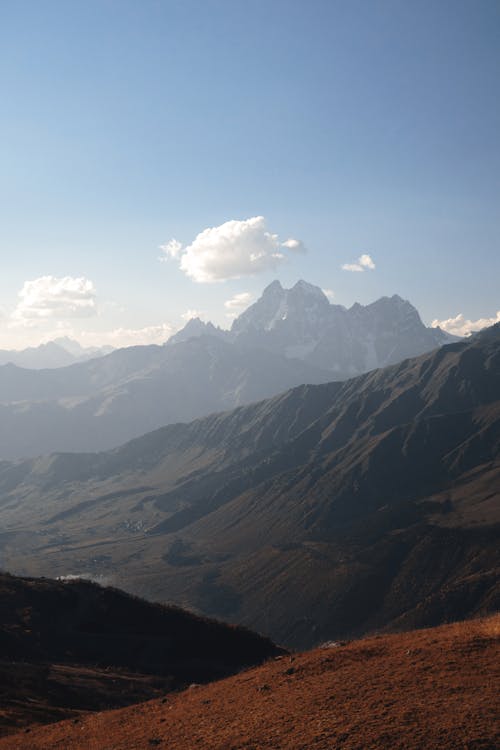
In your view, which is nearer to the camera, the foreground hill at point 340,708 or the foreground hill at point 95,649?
the foreground hill at point 340,708

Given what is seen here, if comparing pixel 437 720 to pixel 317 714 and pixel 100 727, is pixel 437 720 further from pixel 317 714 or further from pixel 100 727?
pixel 100 727

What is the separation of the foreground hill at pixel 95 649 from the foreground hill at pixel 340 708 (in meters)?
9.18

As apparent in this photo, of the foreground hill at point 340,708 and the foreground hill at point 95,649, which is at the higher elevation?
the foreground hill at point 340,708

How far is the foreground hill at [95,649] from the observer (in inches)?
1950

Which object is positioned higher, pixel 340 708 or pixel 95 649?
pixel 340 708

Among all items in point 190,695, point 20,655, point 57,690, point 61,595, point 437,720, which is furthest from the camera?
point 61,595

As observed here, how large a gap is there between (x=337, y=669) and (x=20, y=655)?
39642mm

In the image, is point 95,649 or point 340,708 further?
point 95,649

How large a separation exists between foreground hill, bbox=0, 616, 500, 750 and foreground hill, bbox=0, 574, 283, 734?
9.18 metres

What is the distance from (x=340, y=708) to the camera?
31.2 m

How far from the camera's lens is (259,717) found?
3241 cm

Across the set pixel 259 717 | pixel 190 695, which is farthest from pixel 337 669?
pixel 190 695

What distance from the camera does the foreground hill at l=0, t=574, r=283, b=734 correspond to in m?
49.5

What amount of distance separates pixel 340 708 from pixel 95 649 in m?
46.5
